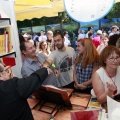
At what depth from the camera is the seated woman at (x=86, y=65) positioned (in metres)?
2.29

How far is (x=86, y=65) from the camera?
2297 millimetres

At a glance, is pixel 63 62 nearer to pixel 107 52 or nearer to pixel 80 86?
pixel 80 86

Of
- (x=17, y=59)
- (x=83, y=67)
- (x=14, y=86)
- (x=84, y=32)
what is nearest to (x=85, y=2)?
(x=83, y=67)

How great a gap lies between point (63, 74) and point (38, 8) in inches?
85.8

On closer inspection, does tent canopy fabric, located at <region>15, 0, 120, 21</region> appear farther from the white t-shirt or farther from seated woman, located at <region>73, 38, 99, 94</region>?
seated woman, located at <region>73, 38, 99, 94</region>

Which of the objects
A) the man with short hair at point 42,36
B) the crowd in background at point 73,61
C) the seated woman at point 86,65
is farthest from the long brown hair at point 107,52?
the man with short hair at point 42,36

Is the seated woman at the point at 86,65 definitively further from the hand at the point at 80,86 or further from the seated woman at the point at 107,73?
the seated woman at the point at 107,73

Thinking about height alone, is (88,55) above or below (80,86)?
above

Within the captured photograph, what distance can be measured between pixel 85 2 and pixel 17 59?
4.92 feet

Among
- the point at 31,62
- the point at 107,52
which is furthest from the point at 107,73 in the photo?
the point at 31,62

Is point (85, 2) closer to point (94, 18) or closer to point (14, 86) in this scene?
point (94, 18)

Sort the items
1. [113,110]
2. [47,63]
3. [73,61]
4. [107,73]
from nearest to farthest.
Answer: [113,110] → [107,73] → [47,63] → [73,61]

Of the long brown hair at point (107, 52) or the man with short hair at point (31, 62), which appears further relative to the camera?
the man with short hair at point (31, 62)

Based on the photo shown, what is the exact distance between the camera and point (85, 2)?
2.85 metres
